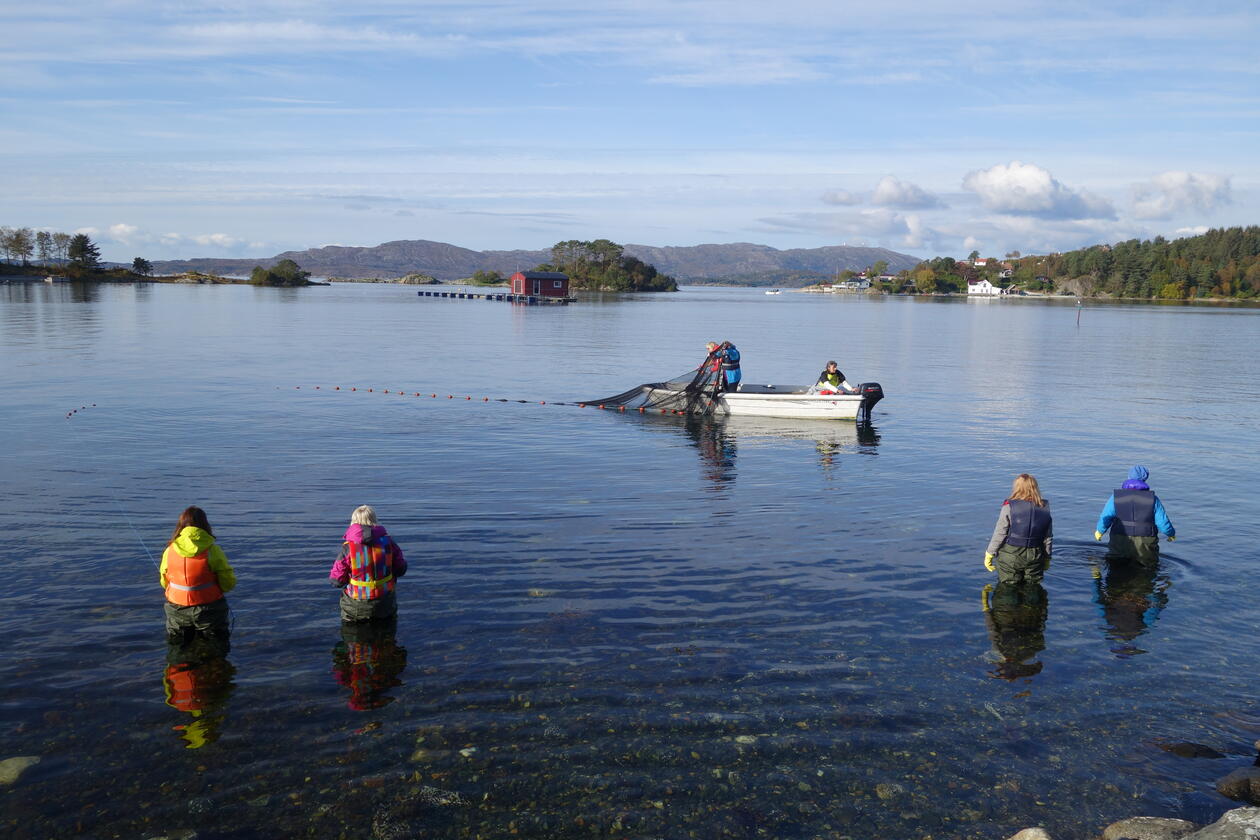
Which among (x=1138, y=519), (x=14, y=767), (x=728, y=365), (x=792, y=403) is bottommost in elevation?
(x=14, y=767)

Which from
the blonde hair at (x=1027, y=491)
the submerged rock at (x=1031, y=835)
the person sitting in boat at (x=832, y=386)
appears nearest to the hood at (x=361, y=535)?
the submerged rock at (x=1031, y=835)

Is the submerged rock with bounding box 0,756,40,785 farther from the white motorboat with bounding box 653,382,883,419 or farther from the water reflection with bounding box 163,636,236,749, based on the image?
the white motorboat with bounding box 653,382,883,419

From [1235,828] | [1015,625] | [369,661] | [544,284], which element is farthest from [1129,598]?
[544,284]

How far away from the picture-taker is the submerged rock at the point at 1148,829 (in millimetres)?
7008

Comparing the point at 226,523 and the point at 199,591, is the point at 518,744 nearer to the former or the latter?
the point at 199,591

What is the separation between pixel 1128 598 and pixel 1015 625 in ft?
7.82

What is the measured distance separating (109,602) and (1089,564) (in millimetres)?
14707

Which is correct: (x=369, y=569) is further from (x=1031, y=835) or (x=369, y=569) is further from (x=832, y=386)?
(x=832, y=386)

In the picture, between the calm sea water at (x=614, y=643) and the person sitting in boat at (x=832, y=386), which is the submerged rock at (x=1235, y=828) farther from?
the person sitting in boat at (x=832, y=386)

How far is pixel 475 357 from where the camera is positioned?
53.6 metres

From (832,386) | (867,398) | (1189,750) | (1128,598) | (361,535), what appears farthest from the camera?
(832,386)

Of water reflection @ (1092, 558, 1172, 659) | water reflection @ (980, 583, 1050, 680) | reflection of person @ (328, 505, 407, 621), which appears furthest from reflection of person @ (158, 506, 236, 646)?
water reflection @ (1092, 558, 1172, 659)

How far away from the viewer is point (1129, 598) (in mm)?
12867

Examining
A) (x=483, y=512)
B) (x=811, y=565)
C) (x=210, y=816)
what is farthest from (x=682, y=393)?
(x=210, y=816)
